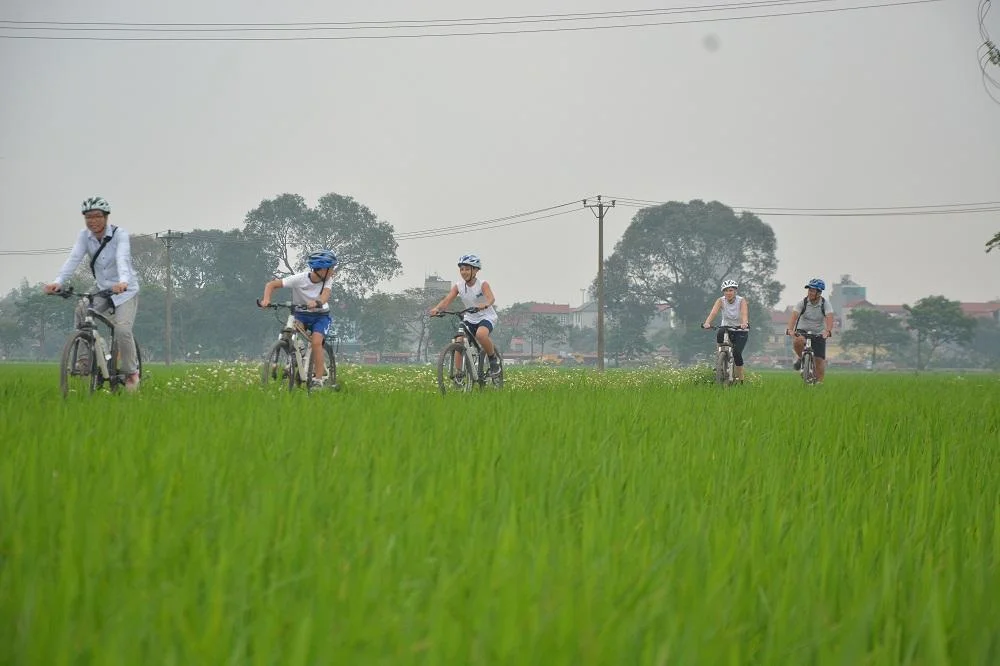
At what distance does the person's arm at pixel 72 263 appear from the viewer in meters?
8.20

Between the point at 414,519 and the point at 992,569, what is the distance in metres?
1.42

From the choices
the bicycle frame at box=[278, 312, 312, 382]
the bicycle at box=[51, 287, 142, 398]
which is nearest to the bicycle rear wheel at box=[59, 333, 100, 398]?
the bicycle at box=[51, 287, 142, 398]

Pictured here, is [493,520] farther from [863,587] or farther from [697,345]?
[697,345]

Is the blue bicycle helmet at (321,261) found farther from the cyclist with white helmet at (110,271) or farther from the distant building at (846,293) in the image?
the distant building at (846,293)

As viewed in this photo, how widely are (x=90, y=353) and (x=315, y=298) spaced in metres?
2.56

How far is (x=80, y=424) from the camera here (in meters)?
4.71

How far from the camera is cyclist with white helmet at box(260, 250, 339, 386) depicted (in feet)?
32.2

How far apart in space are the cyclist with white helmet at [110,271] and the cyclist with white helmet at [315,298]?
154 cm

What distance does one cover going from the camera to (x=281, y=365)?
9641 millimetres

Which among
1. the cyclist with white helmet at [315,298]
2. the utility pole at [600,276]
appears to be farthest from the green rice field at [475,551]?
the utility pole at [600,276]

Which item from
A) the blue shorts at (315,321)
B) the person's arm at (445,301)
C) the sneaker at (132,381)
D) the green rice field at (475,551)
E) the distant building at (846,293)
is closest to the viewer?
the green rice field at (475,551)

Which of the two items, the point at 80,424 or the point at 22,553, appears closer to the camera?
the point at 22,553

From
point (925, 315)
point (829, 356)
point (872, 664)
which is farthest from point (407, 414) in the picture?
point (829, 356)

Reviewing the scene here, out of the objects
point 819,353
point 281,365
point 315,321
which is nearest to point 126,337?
point 281,365
